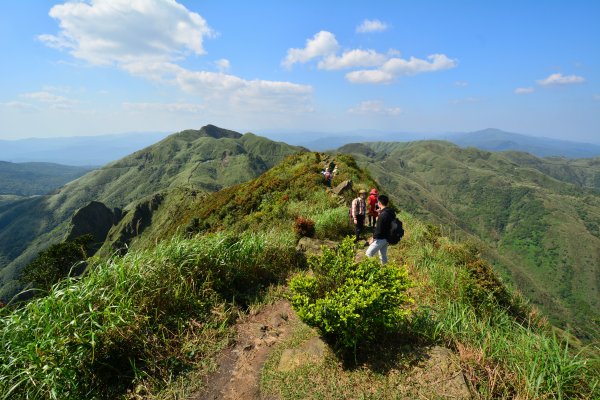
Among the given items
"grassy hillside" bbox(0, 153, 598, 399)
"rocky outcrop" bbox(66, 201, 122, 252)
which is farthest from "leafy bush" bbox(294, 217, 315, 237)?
"rocky outcrop" bbox(66, 201, 122, 252)

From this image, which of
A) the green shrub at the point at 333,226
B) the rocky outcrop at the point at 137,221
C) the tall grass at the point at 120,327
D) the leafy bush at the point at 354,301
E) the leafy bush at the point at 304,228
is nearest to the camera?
the tall grass at the point at 120,327

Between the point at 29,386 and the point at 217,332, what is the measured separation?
2732 millimetres

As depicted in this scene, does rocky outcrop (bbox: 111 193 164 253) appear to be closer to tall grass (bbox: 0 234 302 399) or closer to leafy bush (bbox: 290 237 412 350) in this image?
tall grass (bbox: 0 234 302 399)

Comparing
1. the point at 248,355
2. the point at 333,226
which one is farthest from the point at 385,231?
the point at 248,355

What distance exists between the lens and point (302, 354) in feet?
16.4

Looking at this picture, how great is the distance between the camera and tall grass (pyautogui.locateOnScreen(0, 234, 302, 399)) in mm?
4215

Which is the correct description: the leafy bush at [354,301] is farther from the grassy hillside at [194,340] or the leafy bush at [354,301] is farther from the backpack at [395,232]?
the backpack at [395,232]

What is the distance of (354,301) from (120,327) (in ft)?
12.9

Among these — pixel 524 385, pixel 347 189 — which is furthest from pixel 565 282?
pixel 524 385

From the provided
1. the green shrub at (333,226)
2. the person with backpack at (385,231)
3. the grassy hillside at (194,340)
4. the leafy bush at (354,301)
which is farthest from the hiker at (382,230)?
the green shrub at (333,226)

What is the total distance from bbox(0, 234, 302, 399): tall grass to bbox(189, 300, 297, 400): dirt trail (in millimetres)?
390

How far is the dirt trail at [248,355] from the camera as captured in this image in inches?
180

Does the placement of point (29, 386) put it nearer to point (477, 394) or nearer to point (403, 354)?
point (403, 354)

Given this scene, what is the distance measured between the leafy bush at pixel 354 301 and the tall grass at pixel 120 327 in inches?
84.8
